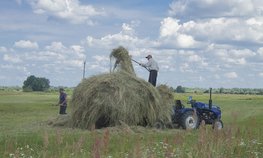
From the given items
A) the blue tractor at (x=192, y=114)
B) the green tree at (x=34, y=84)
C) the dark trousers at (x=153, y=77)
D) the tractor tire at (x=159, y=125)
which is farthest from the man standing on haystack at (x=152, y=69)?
the green tree at (x=34, y=84)

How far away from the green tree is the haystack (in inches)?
3564

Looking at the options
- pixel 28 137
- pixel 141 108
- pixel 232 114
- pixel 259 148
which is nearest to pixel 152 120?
pixel 141 108

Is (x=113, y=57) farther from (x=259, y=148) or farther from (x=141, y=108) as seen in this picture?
(x=259, y=148)

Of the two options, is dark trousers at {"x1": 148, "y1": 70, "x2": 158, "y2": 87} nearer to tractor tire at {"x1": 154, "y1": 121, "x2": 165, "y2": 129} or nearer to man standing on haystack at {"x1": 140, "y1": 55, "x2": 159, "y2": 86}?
man standing on haystack at {"x1": 140, "y1": 55, "x2": 159, "y2": 86}

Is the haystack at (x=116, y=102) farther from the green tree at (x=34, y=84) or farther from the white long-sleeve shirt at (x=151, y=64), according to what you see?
the green tree at (x=34, y=84)

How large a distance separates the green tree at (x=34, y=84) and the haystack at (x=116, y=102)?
90516mm

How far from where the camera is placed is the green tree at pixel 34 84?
10888 centimetres

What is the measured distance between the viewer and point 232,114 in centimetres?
600

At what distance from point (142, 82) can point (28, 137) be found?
22.6ft

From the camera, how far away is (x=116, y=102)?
18312 millimetres

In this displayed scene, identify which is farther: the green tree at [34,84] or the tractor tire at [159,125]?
the green tree at [34,84]

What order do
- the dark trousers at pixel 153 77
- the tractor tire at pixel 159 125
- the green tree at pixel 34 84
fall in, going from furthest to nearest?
1. the green tree at pixel 34 84
2. the dark trousers at pixel 153 77
3. the tractor tire at pixel 159 125

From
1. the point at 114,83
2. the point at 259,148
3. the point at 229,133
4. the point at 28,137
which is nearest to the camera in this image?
the point at 229,133

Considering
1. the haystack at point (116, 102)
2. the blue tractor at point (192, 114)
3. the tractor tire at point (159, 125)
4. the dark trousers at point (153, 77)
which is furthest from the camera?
the dark trousers at point (153, 77)
